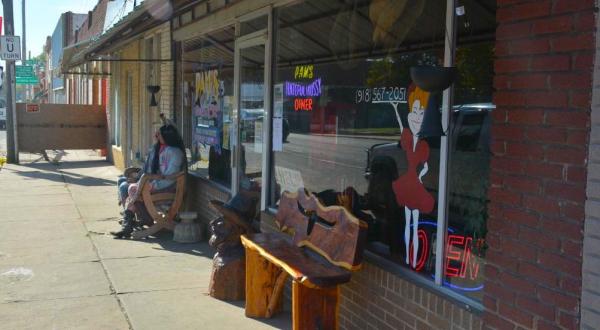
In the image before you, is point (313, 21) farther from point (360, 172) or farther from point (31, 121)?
point (31, 121)

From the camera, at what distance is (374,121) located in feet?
15.1

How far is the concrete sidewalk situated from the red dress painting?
5.12ft

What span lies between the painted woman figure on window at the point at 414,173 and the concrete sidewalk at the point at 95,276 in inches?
59.5

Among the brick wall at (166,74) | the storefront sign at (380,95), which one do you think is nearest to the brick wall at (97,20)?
the brick wall at (166,74)

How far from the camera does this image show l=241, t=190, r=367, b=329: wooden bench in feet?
13.3

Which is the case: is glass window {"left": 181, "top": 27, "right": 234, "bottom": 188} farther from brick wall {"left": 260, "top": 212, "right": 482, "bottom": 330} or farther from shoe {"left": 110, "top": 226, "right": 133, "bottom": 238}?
brick wall {"left": 260, "top": 212, "right": 482, "bottom": 330}

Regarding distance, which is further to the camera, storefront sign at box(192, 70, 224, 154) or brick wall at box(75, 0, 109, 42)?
brick wall at box(75, 0, 109, 42)

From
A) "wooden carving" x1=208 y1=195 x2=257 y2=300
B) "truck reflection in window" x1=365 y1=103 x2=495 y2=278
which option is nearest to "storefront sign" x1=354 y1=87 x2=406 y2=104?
"truck reflection in window" x1=365 y1=103 x2=495 y2=278

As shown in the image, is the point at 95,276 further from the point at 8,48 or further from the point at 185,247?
the point at 8,48

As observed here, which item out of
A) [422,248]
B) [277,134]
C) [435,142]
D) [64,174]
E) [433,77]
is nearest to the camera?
[433,77]

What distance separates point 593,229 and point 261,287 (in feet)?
10.1

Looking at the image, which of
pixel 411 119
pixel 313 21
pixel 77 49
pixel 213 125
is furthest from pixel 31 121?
pixel 411 119

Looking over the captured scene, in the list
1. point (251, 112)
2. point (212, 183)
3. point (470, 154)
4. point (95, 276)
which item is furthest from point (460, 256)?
point (212, 183)

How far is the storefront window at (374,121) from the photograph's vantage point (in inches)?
144
